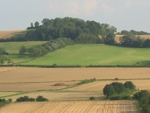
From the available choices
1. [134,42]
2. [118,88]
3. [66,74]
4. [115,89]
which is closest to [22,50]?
[134,42]

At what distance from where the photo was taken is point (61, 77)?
79438mm

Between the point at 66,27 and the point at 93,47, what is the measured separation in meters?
25.9

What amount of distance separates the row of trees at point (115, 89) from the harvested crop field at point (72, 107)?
24.8 feet

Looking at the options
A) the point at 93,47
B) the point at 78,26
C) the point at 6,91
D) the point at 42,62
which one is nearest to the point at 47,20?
the point at 78,26

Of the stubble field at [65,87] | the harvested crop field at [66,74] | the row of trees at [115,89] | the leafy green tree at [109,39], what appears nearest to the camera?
the stubble field at [65,87]

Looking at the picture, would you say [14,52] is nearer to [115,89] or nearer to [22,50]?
[22,50]

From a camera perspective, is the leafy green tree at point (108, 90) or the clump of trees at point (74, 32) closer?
the leafy green tree at point (108, 90)

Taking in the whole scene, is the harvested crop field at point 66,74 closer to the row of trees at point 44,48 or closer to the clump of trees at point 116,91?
the clump of trees at point 116,91

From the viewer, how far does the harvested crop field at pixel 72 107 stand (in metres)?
40.5

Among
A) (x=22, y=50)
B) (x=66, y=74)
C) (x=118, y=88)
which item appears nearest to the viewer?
(x=118, y=88)

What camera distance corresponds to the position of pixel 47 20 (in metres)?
184

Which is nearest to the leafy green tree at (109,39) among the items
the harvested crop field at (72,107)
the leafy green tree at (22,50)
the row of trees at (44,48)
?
the row of trees at (44,48)

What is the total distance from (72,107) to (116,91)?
14.5 meters

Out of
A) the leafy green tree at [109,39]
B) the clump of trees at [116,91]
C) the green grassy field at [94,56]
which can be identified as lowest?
the clump of trees at [116,91]
